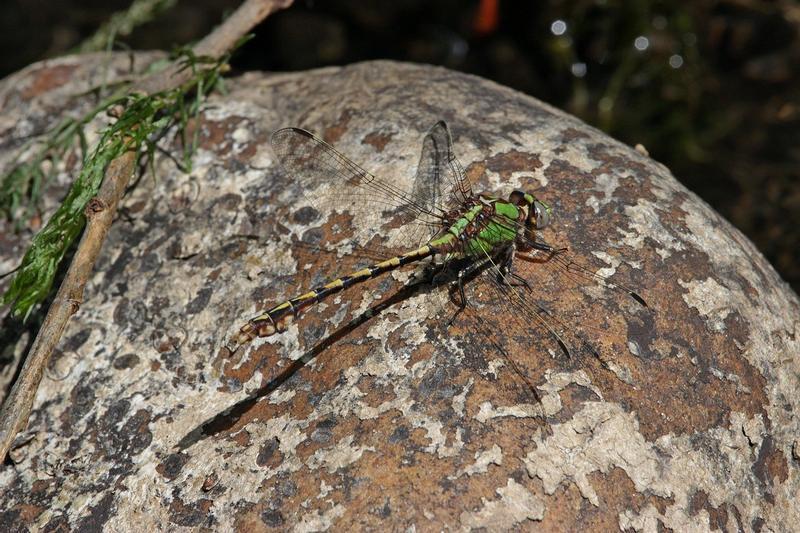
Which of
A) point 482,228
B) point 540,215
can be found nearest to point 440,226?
point 482,228

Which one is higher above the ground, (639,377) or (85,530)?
(639,377)

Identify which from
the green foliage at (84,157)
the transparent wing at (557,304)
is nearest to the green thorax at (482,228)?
the transparent wing at (557,304)

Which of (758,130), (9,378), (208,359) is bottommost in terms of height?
(758,130)

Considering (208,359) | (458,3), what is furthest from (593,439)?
(458,3)

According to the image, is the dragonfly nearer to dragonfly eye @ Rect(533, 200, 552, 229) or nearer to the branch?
dragonfly eye @ Rect(533, 200, 552, 229)

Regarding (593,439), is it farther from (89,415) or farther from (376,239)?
(89,415)

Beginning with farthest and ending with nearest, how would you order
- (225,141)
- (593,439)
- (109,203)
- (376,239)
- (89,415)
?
(225,141)
(109,203)
(376,239)
(89,415)
(593,439)

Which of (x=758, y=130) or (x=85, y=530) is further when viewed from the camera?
(x=758, y=130)
